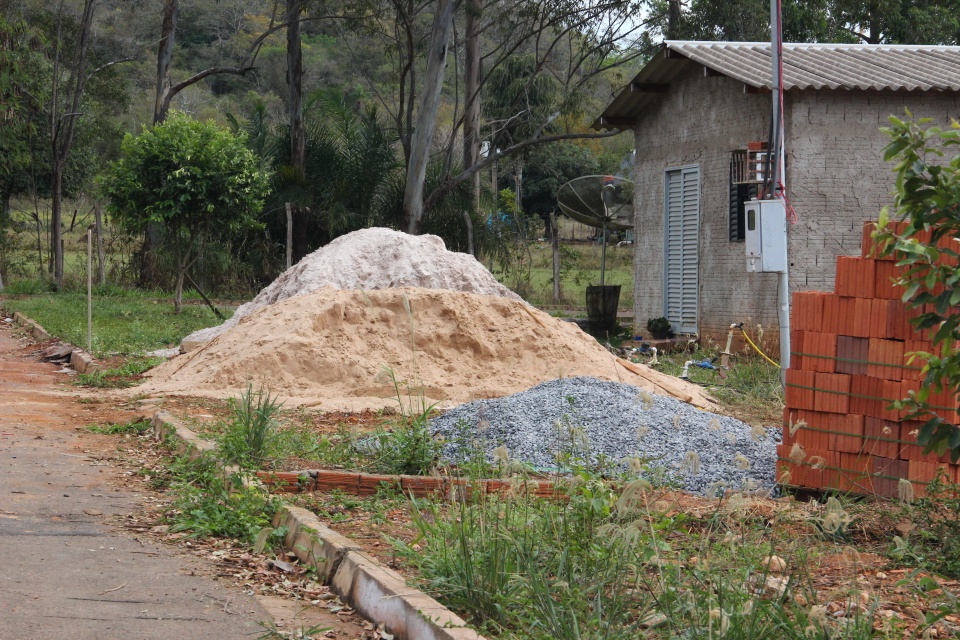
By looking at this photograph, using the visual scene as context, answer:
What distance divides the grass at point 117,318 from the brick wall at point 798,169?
759cm

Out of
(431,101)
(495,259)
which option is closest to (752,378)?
(431,101)

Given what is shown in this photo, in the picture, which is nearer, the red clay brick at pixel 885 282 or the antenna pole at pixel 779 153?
the red clay brick at pixel 885 282

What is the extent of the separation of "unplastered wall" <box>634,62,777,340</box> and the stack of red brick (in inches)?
316

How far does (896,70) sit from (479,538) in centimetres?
1256

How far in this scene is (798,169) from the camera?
13805 millimetres

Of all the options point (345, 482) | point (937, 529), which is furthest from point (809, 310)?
point (345, 482)

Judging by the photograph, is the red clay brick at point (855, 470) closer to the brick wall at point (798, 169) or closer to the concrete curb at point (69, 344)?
the brick wall at point (798, 169)

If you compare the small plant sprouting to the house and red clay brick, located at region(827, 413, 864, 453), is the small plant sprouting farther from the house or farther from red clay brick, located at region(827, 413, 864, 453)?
the house

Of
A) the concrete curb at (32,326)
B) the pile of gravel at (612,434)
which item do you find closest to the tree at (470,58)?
the concrete curb at (32,326)

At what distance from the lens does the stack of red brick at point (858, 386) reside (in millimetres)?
5812

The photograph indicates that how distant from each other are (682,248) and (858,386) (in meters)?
10.3

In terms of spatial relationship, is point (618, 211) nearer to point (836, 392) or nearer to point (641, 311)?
point (641, 311)

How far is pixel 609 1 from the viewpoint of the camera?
949 inches

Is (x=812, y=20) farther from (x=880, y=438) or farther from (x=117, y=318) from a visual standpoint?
(x=880, y=438)
